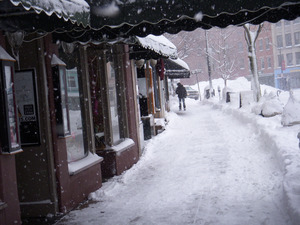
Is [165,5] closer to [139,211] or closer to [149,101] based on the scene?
[139,211]

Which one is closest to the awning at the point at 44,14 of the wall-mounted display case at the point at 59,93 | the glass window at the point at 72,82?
the wall-mounted display case at the point at 59,93

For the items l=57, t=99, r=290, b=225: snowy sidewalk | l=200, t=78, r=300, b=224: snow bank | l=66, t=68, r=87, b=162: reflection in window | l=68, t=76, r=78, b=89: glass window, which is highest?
l=68, t=76, r=78, b=89: glass window

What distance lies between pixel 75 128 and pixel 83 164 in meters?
0.71

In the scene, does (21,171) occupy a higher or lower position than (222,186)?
higher

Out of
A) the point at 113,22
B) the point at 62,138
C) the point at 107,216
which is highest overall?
the point at 113,22

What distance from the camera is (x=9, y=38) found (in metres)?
5.00

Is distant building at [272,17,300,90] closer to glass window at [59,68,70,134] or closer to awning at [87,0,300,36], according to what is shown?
awning at [87,0,300,36]

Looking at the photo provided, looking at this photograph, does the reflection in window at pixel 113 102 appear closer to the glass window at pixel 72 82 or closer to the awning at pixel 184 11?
the glass window at pixel 72 82

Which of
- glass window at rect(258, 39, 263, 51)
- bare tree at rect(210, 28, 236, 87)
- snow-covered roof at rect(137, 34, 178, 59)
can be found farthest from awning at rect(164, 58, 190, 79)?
glass window at rect(258, 39, 263, 51)

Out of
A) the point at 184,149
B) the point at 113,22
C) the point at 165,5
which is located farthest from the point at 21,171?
the point at 184,149

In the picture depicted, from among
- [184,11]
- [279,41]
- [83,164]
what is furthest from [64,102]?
[279,41]

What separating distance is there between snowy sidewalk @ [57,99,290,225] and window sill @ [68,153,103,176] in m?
0.53

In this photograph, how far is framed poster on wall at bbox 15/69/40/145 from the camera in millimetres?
5281

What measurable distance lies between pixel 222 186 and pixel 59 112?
3.07m
